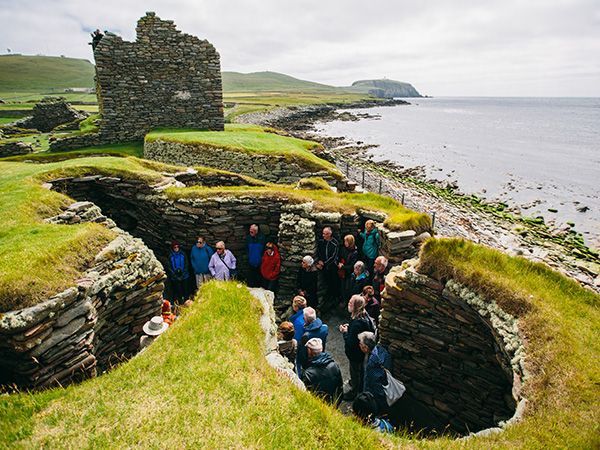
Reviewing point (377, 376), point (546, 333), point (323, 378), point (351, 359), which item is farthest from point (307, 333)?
point (546, 333)

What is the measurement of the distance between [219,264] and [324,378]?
18.1 feet

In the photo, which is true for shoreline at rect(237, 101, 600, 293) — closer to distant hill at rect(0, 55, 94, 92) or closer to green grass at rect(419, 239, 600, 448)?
green grass at rect(419, 239, 600, 448)

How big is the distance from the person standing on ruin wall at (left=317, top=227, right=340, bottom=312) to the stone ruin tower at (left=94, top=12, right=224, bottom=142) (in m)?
17.8

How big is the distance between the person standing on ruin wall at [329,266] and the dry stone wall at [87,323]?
524 cm

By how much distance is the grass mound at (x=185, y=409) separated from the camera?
14.4 ft

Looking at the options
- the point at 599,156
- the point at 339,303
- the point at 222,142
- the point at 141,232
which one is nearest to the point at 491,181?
the point at 599,156

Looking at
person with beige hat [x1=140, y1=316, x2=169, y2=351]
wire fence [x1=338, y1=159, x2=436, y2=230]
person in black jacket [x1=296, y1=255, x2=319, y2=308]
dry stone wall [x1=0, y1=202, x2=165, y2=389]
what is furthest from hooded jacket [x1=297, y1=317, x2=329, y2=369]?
wire fence [x1=338, y1=159, x2=436, y2=230]

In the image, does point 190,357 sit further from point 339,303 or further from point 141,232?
point 141,232

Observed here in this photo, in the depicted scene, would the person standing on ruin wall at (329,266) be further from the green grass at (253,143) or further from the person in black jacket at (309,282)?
the green grass at (253,143)

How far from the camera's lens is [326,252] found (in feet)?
38.8

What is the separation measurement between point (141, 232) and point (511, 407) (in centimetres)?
1349

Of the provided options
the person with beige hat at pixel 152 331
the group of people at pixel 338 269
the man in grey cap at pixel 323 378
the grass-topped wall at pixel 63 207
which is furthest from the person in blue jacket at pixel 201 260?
the man in grey cap at pixel 323 378

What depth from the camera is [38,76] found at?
16288cm

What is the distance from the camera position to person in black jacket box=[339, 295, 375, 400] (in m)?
8.39
